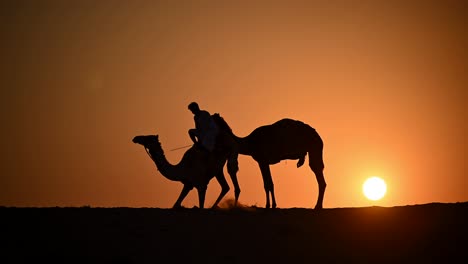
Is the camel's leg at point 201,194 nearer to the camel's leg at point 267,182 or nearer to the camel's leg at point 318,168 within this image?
the camel's leg at point 267,182

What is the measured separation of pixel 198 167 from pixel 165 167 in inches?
35.5

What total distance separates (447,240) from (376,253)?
5.45ft

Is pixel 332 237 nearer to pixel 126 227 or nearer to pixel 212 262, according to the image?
pixel 212 262

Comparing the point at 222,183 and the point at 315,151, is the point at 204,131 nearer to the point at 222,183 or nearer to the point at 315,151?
the point at 222,183

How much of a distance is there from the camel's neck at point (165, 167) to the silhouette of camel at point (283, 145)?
1.75 metres

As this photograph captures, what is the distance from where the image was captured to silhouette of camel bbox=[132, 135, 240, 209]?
24.2 m

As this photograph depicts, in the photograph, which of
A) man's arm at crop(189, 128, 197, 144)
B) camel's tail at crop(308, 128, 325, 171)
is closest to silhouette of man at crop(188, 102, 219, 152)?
man's arm at crop(189, 128, 197, 144)

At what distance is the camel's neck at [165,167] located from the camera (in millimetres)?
24453

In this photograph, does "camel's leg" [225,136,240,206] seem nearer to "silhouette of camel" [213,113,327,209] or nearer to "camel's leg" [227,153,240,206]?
"camel's leg" [227,153,240,206]

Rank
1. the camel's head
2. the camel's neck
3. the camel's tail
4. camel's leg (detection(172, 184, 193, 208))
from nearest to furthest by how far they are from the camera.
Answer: camel's leg (detection(172, 184, 193, 208))
the camel's neck
the camel's head
the camel's tail

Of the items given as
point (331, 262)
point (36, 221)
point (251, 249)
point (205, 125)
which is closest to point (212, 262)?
point (251, 249)

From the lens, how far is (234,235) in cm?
1928

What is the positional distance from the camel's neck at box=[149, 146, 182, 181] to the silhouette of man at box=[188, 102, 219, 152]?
35.6 inches

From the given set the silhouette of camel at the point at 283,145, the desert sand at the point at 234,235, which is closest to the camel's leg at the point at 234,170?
the silhouette of camel at the point at 283,145
